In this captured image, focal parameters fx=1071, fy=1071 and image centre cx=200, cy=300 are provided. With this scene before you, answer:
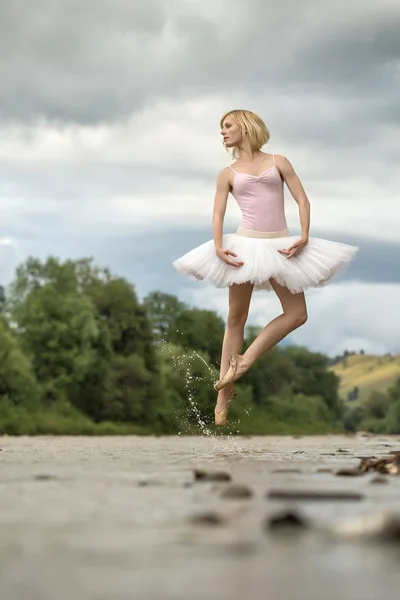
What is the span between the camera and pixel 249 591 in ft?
7.34

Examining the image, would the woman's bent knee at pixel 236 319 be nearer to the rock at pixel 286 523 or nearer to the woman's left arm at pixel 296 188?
the woman's left arm at pixel 296 188

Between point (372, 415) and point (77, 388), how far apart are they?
77.9 m

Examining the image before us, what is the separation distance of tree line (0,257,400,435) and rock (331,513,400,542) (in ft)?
154

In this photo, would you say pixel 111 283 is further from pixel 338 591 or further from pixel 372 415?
pixel 372 415

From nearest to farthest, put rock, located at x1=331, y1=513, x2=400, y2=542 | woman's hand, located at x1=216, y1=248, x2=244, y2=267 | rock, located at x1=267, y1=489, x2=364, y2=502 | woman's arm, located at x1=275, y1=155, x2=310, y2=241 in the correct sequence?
rock, located at x1=331, y1=513, x2=400, y2=542 → rock, located at x1=267, y1=489, x2=364, y2=502 → woman's hand, located at x1=216, y1=248, x2=244, y2=267 → woman's arm, located at x1=275, y1=155, x2=310, y2=241

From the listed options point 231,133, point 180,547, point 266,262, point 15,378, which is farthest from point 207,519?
point 15,378

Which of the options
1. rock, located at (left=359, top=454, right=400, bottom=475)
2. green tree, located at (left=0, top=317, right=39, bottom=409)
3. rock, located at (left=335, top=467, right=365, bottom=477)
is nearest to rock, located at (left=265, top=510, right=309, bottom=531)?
rock, located at (left=335, top=467, right=365, bottom=477)

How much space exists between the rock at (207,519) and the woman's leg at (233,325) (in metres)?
6.82

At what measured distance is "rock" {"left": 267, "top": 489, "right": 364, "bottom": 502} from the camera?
446cm

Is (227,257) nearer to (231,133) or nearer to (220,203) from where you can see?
(220,203)

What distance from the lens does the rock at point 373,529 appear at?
300 cm

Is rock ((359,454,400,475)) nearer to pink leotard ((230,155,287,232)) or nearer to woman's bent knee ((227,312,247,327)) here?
woman's bent knee ((227,312,247,327))

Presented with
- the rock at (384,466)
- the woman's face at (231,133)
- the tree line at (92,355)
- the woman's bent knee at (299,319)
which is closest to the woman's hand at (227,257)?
the woman's bent knee at (299,319)

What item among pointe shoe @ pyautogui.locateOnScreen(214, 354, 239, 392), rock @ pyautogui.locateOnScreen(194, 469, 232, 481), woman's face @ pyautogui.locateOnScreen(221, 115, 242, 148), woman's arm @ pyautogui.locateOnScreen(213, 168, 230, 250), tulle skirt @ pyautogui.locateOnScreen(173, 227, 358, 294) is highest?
woman's face @ pyautogui.locateOnScreen(221, 115, 242, 148)
